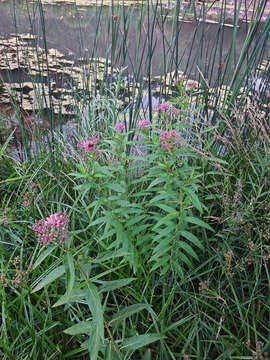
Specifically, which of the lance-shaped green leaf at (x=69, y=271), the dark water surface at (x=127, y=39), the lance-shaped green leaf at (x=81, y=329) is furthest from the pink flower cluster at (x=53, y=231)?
the dark water surface at (x=127, y=39)

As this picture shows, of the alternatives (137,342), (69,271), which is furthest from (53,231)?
(137,342)

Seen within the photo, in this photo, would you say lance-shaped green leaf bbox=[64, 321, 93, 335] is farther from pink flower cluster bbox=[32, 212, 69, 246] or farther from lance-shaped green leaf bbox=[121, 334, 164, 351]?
pink flower cluster bbox=[32, 212, 69, 246]

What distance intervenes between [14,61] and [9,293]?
3.58 m

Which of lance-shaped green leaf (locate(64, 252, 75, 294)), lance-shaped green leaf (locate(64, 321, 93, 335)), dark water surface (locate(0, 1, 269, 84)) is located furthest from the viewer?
dark water surface (locate(0, 1, 269, 84))

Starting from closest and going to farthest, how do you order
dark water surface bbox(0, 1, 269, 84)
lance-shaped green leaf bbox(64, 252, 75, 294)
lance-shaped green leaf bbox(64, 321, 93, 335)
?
lance-shaped green leaf bbox(64, 252, 75, 294) → lance-shaped green leaf bbox(64, 321, 93, 335) → dark water surface bbox(0, 1, 269, 84)

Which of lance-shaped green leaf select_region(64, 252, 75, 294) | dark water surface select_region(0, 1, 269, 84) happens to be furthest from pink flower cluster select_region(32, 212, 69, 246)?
dark water surface select_region(0, 1, 269, 84)

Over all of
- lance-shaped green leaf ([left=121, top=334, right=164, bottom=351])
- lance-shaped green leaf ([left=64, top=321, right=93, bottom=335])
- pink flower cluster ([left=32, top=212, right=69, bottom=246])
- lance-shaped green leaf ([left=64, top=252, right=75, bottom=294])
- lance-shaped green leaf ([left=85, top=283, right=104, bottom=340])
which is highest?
pink flower cluster ([left=32, top=212, right=69, bottom=246])

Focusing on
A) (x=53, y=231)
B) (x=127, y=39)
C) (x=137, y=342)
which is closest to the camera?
(x=53, y=231)

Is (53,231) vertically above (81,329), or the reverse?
(53,231)

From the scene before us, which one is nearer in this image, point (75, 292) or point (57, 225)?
point (57, 225)

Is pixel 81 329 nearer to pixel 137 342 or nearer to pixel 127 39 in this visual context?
pixel 137 342

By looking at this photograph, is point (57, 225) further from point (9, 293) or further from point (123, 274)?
point (9, 293)

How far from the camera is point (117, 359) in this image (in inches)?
31.6

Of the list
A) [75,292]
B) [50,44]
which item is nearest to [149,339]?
[75,292]
